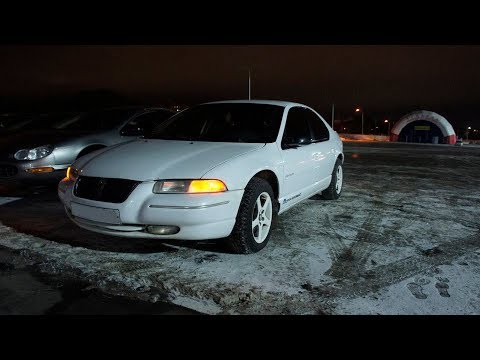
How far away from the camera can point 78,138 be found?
20.7ft

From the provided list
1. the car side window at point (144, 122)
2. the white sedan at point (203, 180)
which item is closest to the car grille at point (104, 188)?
the white sedan at point (203, 180)

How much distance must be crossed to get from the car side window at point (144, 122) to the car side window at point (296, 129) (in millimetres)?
2560

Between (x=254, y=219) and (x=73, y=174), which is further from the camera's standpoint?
(x=73, y=174)

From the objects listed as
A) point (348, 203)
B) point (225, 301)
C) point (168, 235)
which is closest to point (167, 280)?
point (168, 235)

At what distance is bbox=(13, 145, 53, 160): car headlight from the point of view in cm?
598

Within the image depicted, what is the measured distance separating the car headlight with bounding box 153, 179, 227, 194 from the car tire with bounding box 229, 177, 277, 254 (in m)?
0.40

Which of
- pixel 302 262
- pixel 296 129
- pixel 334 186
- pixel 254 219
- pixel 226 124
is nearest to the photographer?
pixel 302 262

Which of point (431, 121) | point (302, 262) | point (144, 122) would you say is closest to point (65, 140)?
point (144, 122)

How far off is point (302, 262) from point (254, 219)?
0.58 m

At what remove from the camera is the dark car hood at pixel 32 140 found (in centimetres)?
605

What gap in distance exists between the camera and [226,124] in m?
4.69

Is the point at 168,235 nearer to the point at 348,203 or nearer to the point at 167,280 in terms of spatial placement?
the point at 167,280

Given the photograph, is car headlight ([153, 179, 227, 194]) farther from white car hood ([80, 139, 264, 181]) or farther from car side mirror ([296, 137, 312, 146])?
car side mirror ([296, 137, 312, 146])

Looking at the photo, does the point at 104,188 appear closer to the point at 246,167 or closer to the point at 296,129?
the point at 246,167
